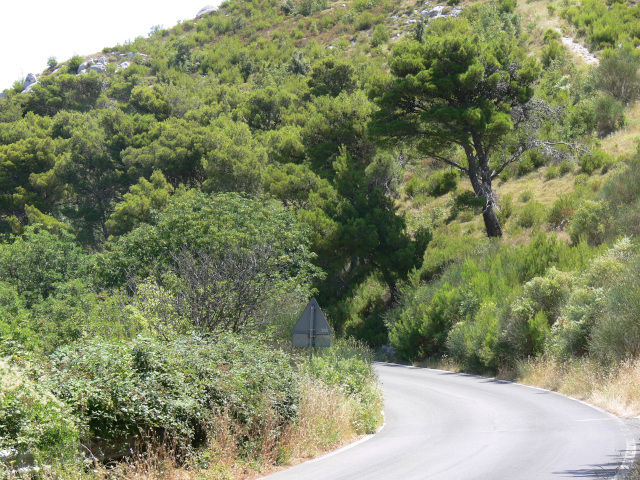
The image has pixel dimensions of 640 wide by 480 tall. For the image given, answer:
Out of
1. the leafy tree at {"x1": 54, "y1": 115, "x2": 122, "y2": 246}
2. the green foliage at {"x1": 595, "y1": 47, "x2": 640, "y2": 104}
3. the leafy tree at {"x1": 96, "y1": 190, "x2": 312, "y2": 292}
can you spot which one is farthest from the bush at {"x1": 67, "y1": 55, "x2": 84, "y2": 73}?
the green foliage at {"x1": 595, "y1": 47, "x2": 640, "y2": 104}

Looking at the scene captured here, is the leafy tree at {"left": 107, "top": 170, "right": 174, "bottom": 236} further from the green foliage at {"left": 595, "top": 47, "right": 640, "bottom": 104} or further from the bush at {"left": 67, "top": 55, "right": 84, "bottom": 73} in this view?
the bush at {"left": 67, "top": 55, "right": 84, "bottom": 73}

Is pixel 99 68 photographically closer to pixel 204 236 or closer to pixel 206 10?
pixel 206 10

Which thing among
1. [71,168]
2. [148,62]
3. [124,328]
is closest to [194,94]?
[71,168]

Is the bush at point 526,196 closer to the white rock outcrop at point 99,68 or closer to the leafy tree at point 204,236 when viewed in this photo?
the leafy tree at point 204,236

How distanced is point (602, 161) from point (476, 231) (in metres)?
7.67

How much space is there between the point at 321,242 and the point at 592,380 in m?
17.9

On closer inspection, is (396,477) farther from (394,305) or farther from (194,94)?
(194,94)

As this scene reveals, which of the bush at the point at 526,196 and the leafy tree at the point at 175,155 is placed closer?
the bush at the point at 526,196

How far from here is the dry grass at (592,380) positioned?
1399 cm

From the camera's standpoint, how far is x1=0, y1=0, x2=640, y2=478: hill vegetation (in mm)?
8836

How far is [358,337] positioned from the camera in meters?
32.8

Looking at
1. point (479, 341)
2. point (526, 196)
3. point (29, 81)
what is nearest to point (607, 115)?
point (526, 196)

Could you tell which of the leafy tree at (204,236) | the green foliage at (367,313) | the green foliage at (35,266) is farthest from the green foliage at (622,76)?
the green foliage at (35,266)

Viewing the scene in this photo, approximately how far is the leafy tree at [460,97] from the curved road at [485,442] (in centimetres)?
1575
